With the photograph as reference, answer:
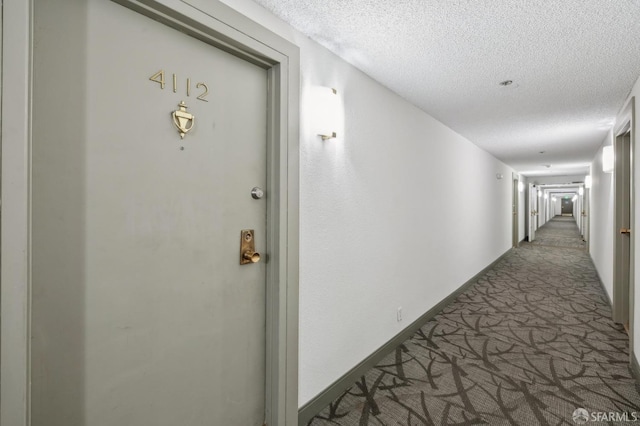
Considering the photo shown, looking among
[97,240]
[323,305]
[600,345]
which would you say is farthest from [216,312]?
[600,345]

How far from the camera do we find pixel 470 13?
162cm

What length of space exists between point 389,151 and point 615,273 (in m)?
2.93

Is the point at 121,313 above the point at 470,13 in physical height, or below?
below

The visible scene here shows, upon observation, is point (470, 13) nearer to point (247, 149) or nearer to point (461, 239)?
point (247, 149)

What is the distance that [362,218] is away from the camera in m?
2.36

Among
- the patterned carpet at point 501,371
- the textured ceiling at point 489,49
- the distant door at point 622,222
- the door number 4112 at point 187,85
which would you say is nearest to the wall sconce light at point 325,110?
the textured ceiling at point 489,49

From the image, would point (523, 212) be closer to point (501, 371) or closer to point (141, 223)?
point (501, 371)

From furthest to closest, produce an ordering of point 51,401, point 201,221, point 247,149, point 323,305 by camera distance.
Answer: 1. point 323,305
2. point 247,149
3. point 201,221
4. point 51,401

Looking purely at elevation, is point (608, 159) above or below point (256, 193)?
above

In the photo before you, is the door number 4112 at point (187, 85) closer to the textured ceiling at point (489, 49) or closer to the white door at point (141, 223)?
the white door at point (141, 223)

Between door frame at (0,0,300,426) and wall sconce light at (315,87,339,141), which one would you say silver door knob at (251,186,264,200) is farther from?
wall sconce light at (315,87,339,141)

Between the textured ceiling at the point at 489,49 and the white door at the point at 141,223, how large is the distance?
2.13ft

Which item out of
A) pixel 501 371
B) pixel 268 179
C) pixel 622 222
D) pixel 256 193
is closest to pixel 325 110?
pixel 268 179

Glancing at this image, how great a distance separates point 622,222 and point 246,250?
394cm
